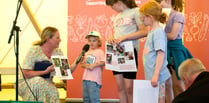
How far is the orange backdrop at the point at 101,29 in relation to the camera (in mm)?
3748

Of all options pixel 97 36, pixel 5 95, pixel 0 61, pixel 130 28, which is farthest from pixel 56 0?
pixel 130 28

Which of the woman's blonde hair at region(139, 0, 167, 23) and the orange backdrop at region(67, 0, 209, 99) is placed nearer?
the woman's blonde hair at region(139, 0, 167, 23)

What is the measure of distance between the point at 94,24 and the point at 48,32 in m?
1.01

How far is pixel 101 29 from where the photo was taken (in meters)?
3.90

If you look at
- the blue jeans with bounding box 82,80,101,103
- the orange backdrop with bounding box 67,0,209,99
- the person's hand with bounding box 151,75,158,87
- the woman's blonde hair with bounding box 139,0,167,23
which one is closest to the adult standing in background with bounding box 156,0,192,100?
the woman's blonde hair with bounding box 139,0,167,23

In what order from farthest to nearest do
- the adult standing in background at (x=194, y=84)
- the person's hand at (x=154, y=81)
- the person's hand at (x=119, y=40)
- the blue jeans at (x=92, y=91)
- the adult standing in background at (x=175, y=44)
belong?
the blue jeans at (x=92, y=91), the adult standing in background at (x=175, y=44), the person's hand at (x=119, y=40), the person's hand at (x=154, y=81), the adult standing in background at (x=194, y=84)

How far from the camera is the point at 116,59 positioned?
2.70 m

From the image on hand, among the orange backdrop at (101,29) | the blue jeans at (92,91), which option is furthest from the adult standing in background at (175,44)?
the orange backdrop at (101,29)

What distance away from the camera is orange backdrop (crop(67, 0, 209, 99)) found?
3.75 meters

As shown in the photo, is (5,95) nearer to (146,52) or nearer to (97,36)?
(97,36)

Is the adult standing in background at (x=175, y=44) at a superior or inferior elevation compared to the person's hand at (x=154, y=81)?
superior

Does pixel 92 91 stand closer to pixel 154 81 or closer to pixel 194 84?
pixel 154 81

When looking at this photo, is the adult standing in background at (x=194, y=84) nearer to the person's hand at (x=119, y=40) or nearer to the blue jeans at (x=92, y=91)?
the person's hand at (x=119, y=40)

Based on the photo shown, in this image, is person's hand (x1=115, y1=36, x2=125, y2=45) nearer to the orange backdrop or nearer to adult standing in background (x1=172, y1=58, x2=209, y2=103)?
adult standing in background (x1=172, y1=58, x2=209, y2=103)
